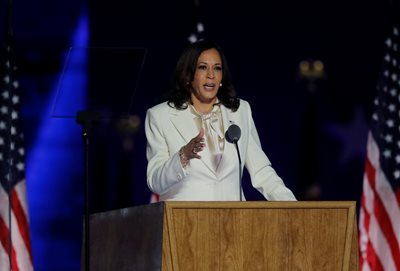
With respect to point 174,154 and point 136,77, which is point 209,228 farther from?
point 136,77

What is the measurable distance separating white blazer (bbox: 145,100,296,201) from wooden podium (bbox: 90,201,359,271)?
0.50 metres

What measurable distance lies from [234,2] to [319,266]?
3432 millimetres

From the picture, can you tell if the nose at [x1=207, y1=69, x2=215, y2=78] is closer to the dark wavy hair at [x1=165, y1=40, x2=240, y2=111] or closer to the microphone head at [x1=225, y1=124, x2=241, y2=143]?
the dark wavy hair at [x1=165, y1=40, x2=240, y2=111]

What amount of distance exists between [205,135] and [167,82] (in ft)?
7.68

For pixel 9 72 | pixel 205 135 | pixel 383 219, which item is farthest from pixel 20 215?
pixel 383 219

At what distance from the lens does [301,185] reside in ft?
20.1

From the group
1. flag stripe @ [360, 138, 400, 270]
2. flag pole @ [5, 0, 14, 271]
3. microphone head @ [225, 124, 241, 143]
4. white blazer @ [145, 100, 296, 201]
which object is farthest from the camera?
flag stripe @ [360, 138, 400, 270]

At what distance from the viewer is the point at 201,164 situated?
3764 millimetres

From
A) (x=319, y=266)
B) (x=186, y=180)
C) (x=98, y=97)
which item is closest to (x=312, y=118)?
(x=98, y=97)

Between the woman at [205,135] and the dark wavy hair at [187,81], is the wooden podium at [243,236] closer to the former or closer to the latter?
the woman at [205,135]

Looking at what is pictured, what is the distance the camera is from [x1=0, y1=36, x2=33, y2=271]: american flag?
5531mm

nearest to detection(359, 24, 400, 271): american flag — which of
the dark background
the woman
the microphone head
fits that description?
the dark background

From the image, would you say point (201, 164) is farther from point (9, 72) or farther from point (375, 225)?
point (375, 225)

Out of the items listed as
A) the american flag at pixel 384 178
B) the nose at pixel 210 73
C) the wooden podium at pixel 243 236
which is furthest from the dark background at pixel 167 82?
the wooden podium at pixel 243 236
